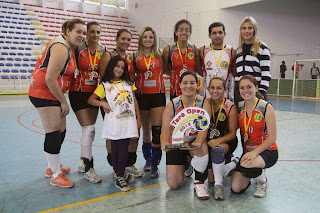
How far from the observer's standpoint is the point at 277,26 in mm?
16766

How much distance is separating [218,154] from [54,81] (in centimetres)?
170

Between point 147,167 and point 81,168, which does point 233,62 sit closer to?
point 147,167

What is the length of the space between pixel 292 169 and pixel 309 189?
2.04 ft

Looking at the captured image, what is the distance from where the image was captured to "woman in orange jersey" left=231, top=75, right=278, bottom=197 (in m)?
2.69

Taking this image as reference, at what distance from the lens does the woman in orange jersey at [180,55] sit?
337 centimetres

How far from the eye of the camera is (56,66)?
2.68 metres

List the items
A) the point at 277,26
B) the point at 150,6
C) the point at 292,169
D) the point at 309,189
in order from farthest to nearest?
1. the point at 150,6
2. the point at 277,26
3. the point at 292,169
4. the point at 309,189

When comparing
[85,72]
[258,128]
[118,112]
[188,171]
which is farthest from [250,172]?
[85,72]

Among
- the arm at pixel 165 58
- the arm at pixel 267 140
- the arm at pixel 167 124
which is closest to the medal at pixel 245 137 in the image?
the arm at pixel 267 140

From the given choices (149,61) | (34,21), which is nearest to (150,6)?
(34,21)

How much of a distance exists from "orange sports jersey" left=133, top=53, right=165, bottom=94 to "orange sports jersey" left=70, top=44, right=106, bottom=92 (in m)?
0.46

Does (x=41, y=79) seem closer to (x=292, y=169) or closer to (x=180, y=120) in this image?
(x=180, y=120)

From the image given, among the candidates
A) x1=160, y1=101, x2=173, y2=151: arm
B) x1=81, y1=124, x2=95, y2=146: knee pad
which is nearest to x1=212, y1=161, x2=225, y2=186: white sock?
x1=160, y1=101, x2=173, y2=151: arm

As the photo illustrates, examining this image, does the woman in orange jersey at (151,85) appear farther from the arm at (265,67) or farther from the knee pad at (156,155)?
the arm at (265,67)
